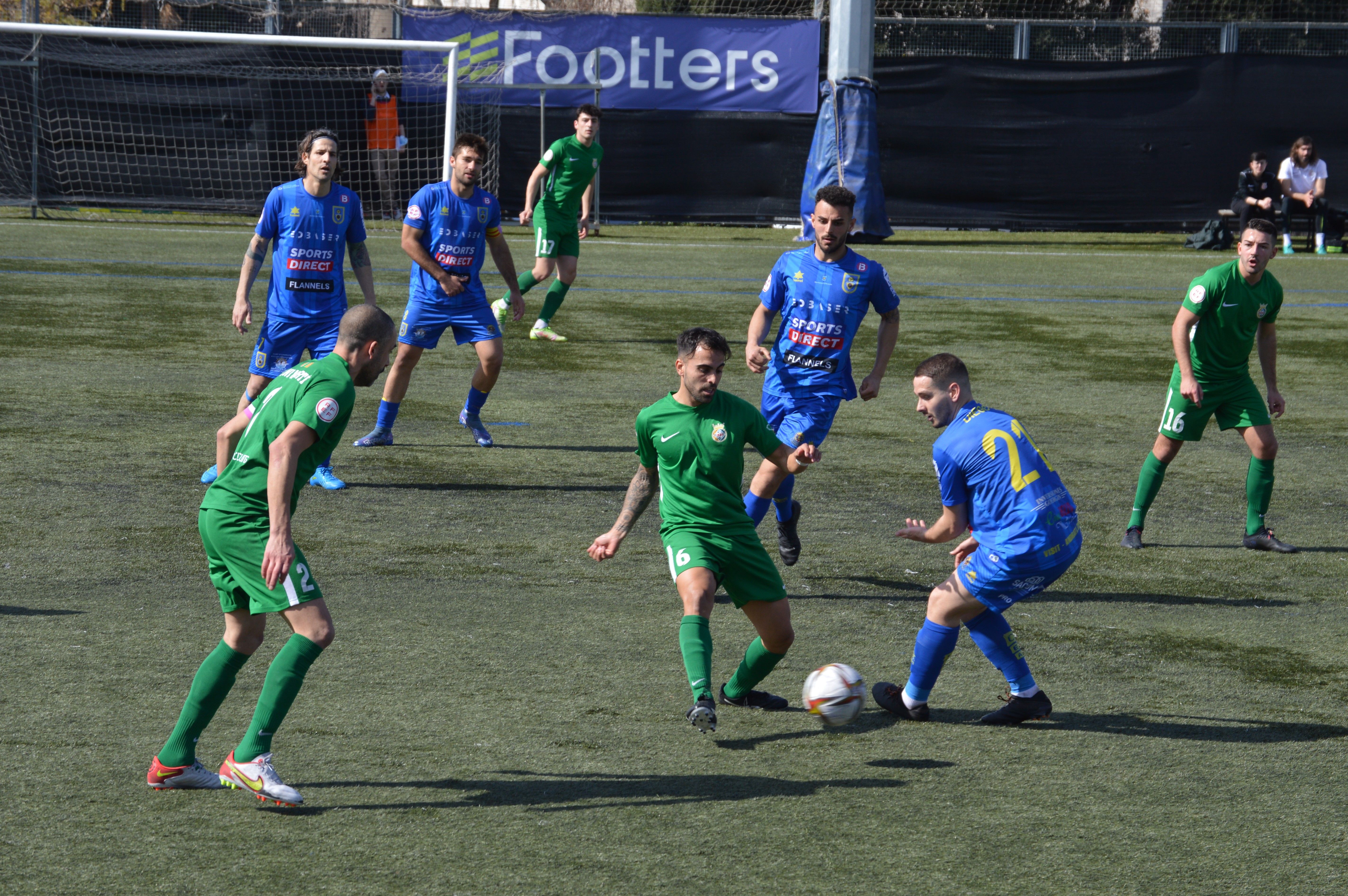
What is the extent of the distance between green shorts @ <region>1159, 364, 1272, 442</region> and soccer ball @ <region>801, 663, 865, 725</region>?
3.91m

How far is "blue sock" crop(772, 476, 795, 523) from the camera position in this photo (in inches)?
296

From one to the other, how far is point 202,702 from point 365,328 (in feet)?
4.30

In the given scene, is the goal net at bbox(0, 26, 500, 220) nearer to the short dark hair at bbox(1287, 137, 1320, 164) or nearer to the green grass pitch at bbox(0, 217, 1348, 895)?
the green grass pitch at bbox(0, 217, 1348, 895)

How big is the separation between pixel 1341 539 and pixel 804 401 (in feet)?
11.7

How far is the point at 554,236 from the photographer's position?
1461 centimetres

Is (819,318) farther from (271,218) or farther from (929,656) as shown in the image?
(271,218)

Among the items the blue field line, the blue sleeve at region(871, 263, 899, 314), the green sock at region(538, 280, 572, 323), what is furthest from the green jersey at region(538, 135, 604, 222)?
the blue sleeve at region(871, 263, 899, 314)

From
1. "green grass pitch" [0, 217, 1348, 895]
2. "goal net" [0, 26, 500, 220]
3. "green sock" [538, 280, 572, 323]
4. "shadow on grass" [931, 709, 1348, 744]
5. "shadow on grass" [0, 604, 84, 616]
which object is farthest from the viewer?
"goal net" [0, 26, 500, 220]

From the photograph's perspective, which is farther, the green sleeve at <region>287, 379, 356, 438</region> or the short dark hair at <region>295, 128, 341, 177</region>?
the short dark hair at <region>295, 128, 341, 177</region>

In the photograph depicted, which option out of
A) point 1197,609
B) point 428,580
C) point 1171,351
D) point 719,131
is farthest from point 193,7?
point 1197,609

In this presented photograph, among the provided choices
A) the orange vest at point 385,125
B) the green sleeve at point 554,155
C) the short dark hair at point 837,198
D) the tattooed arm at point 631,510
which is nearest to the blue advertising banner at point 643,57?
the orange vest at point 385,125

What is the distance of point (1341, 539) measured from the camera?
852cm

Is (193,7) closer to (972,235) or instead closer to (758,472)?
(972,235)

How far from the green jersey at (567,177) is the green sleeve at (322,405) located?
402 inches
